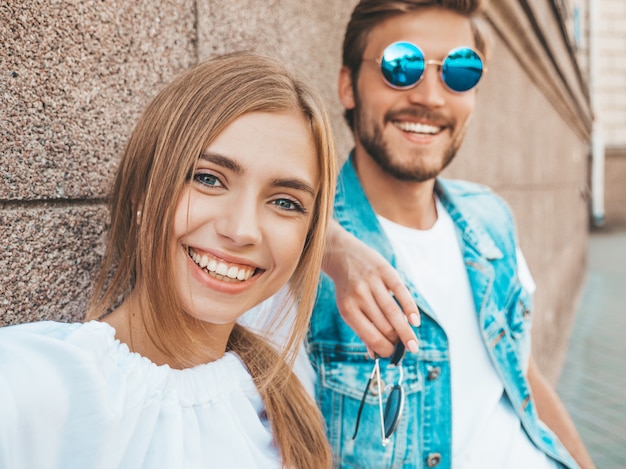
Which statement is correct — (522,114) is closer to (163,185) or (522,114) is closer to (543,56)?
(543,56)

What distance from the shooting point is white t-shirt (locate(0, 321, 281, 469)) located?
0.93 meters

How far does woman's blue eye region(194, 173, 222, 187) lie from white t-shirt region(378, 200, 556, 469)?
0.90 metres

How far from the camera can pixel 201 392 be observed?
1.27 meters

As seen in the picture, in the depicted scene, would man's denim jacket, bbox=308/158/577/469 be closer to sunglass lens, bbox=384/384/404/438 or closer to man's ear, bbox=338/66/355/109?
sunglass lens, bbox=384/384/404/438

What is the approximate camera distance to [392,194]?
85.7 inches

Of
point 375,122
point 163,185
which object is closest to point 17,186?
point 163,185

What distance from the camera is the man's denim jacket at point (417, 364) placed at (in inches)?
71.7

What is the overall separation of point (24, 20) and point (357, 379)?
122 cm

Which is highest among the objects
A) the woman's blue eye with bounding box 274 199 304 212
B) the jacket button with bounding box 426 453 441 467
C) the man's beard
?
the man's beard

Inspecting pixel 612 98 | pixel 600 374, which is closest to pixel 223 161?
pixel 600 374

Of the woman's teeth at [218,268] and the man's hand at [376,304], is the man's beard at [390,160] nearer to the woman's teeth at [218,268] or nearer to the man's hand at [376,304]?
the man's hand at [376,304]

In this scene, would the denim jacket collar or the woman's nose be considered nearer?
the woman's nose

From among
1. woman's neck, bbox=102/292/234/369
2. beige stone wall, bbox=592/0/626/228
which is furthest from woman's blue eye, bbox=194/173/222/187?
beige stone wall, bbox=592/0/626/228

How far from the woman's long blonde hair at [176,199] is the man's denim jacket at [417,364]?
0.29m
